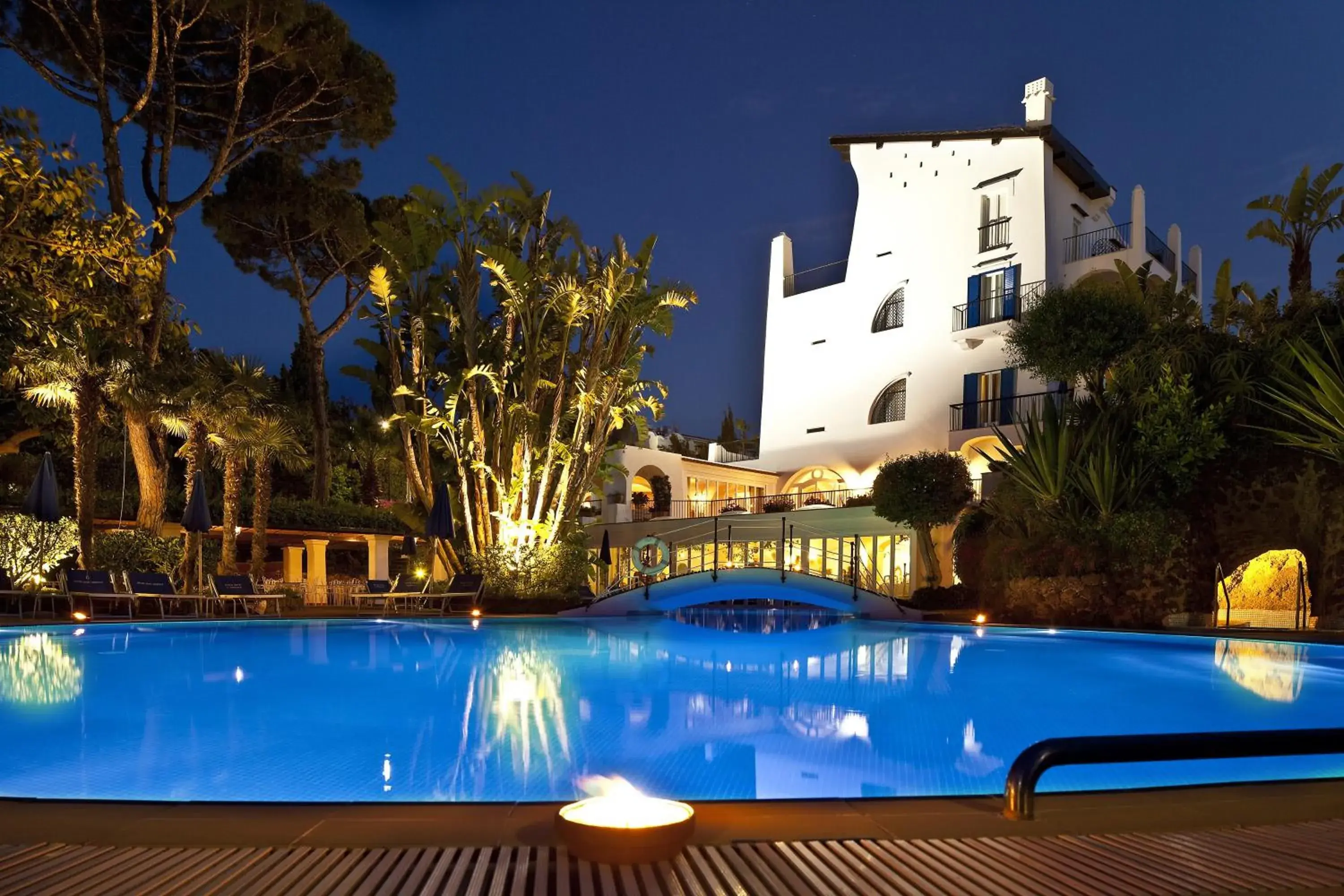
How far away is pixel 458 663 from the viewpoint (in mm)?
10250

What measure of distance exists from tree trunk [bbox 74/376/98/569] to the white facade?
62.9 ft

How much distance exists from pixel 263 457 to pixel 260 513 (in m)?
1.19

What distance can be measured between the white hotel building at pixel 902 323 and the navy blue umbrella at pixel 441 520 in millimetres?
6202

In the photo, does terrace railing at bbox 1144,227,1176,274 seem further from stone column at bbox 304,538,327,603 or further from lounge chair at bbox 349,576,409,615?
stone column at bbox 304,538,327,603

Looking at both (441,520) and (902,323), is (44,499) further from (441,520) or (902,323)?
(902,323)

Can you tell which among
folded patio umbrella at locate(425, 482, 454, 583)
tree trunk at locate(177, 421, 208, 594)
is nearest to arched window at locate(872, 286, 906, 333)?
folded patio umbrella at locate(425, 482, 454, 583)

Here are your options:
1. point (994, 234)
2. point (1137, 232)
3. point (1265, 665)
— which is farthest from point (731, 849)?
point (1137, 232)

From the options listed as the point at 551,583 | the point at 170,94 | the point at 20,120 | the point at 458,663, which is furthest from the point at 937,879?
the point at 170,94

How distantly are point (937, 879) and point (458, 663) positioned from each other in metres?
8.50

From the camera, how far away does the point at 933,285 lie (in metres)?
26.6

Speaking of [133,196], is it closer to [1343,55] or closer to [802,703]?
[802,703]

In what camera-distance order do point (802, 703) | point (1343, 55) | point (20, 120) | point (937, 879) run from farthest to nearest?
point (1343, 55) < point (802, 703) < point (20, 120) < point (937, 879)

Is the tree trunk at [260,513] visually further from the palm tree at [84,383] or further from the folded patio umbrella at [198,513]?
the palm tree at [84,383]

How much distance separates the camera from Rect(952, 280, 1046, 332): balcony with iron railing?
79.0ft
